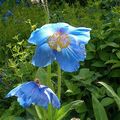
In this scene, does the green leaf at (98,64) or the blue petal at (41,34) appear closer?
the blue petal at (41,34)

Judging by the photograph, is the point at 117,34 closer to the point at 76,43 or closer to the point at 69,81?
the point at 69,81

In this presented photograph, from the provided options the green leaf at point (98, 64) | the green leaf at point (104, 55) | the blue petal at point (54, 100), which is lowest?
the green leaf at point (98, 64)

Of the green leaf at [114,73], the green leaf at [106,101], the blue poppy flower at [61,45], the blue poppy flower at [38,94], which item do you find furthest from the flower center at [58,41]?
the green leaf at [114,73]

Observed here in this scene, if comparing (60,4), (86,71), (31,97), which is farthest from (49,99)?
(60,4)

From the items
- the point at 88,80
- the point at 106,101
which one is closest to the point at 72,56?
the point at 106,101

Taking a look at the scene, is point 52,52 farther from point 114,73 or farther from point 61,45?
point 114,73

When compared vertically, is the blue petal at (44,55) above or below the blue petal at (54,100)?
above

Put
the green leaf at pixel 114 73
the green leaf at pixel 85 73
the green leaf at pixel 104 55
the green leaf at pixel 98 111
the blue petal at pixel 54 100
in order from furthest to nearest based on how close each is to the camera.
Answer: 1. the green leaf at pixel 104 55
2. the green leaf at pixel 114 73
3. the green leaf at pixel 85 73
4. the green leaf at pixel 98 111
5. the blue petal at pixel 54 100

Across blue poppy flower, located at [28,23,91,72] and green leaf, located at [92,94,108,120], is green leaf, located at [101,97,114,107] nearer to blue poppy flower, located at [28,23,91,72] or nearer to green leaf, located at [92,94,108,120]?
green leaf, located at [92,94,108,120]

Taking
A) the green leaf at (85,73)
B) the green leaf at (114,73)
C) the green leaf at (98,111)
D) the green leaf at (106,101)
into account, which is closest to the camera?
the green leaf at (98,111)

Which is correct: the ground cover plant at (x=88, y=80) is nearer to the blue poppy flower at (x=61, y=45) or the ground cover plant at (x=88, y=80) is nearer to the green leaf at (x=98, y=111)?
the green leaf at (x=98, y=111)
